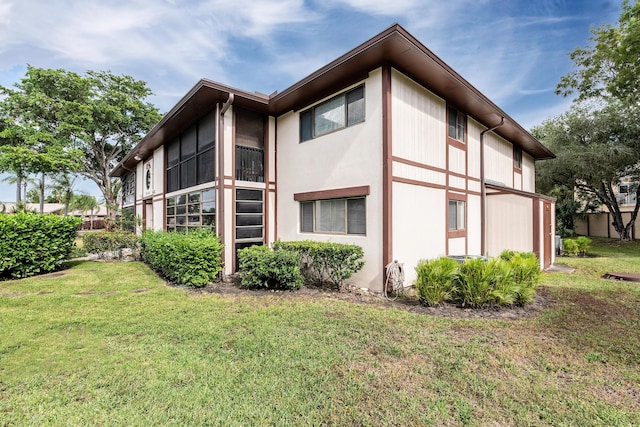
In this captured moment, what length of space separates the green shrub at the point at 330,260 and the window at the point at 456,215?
3.75 m

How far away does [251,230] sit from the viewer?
9.14 m

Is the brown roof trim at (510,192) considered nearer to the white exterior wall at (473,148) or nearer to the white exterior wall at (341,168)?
the white exterior wall at (473,148)

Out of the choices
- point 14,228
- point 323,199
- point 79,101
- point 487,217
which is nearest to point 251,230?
point 323,199

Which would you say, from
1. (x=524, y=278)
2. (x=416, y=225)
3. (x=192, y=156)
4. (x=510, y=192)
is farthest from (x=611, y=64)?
(x=192, y=156)

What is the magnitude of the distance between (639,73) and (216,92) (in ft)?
53.7

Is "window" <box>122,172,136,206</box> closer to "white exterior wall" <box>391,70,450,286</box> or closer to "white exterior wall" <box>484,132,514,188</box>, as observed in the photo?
"white exterior wall" <box>391,70,450,286</box>

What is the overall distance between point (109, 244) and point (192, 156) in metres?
5.02

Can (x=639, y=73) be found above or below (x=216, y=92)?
above

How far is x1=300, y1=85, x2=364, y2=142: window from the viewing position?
7.35 m

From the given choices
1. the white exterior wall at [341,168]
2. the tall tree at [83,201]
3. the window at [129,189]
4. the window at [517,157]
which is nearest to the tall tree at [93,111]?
the window at [129,189]

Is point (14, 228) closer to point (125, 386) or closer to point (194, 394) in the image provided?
point (125, 386)

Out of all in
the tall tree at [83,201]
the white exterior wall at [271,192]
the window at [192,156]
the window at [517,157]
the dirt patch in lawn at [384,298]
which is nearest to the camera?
the dirt patch in lawn at [384,298]

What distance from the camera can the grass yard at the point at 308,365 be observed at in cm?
256

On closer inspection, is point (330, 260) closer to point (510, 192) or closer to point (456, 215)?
point (456, 215)
